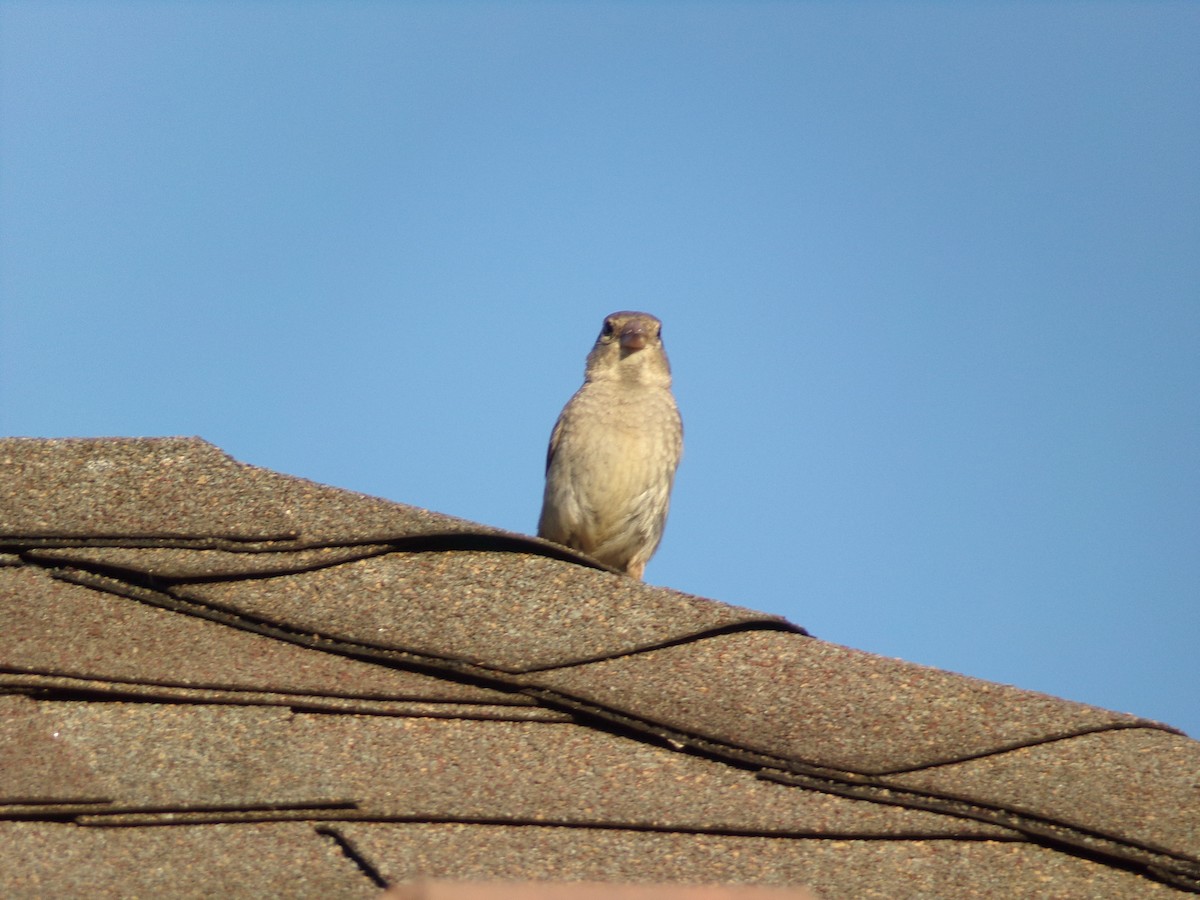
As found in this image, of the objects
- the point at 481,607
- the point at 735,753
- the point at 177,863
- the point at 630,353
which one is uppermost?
the point at 630,353

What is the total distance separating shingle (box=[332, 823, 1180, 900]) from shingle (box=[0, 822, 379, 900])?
0.08 meters

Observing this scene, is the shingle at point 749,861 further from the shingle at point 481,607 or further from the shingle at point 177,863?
the shingle at point 481,607

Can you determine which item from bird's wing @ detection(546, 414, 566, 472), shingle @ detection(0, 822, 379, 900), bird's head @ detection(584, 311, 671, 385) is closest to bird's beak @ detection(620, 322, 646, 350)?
bird's head @ detection(584, 311, 671, 385)

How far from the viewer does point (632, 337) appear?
781cm

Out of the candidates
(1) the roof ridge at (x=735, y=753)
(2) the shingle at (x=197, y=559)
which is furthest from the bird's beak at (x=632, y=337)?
(1) the roof ridge at (x=735, y=753)

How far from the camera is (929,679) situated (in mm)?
4301

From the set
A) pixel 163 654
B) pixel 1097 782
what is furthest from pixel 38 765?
pixel 1097 782

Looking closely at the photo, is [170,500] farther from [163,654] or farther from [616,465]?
[616,465]

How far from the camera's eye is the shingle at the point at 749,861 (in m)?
3.18

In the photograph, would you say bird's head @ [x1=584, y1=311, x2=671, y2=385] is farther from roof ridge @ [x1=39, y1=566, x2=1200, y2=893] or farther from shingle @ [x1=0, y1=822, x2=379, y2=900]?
shingle @ [x1=0, y1=822, x2=379, y2=900]

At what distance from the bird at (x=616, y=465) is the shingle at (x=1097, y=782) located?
3.48 metres

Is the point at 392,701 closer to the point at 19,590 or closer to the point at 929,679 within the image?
the point at 19,590

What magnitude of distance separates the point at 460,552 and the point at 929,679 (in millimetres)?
1236

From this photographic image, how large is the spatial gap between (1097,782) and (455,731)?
1.42 metres
